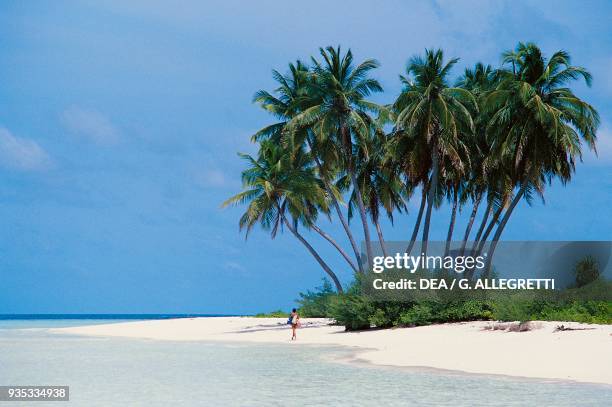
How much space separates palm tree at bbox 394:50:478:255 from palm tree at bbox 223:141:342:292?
796 centimetres

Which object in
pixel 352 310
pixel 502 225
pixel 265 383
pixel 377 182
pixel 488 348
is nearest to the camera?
pixel 265 383

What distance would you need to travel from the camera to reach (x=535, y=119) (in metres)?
31.8

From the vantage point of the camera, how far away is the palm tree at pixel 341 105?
36.3 m

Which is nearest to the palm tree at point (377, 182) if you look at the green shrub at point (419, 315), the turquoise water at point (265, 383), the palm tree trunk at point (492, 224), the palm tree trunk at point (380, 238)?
the palm tree trunk at point (380, 238)

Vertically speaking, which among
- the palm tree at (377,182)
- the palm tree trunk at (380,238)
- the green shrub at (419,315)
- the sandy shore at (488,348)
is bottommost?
the sandy shore at (488,348)

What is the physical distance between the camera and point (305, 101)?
3753 centimetres

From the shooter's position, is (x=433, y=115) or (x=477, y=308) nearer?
(x=477, y=308)

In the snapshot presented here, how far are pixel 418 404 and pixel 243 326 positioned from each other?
99.7 feet

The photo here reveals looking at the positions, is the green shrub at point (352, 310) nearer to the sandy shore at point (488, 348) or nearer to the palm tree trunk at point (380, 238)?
the sandy shore at point (488, 348)

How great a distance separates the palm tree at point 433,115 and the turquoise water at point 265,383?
14.1 metres

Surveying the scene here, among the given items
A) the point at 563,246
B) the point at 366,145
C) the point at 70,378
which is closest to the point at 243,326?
the point at 366,145

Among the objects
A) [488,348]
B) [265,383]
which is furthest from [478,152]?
[265,383]

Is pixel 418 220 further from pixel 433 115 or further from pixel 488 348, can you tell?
pixel 488 348

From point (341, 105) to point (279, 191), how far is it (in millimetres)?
7411
